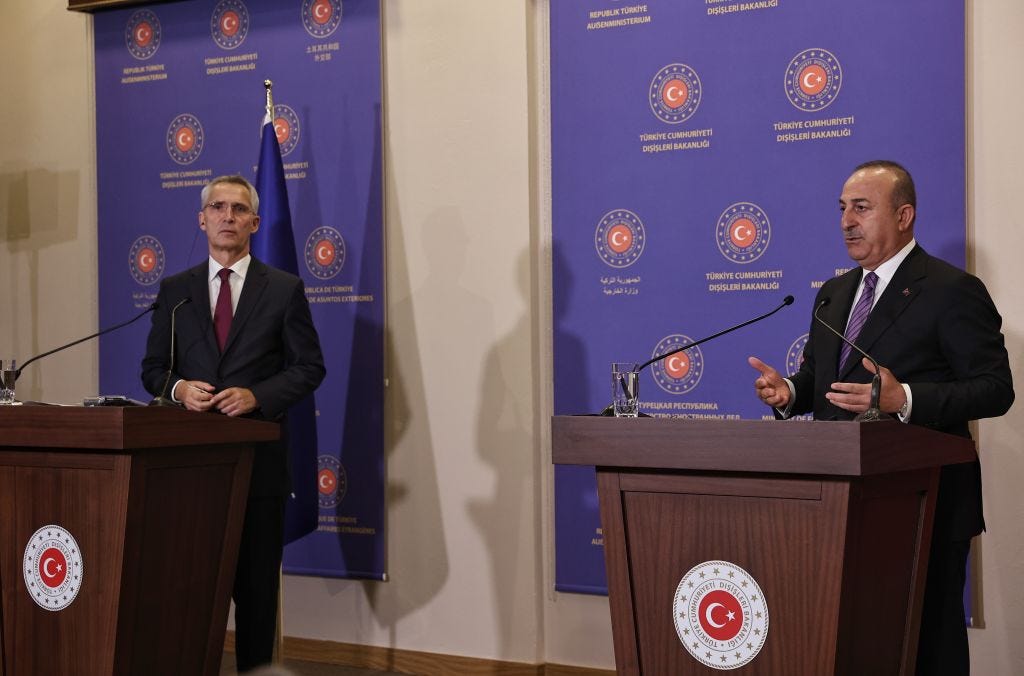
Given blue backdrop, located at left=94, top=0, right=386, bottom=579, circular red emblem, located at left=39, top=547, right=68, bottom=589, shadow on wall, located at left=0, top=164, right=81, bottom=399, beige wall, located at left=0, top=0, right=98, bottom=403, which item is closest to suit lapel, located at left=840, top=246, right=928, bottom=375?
circular red emblem, located at left=39, top=547, right=68, bottom=589

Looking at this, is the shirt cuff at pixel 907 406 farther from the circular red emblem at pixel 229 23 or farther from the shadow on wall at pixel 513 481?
the circular red emblem at pixel 229 23

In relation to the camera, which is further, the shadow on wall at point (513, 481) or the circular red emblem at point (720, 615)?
the shadow on wall at point (513, 481)

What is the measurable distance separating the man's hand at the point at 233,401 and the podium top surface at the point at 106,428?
213mm

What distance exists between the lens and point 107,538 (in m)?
3.07

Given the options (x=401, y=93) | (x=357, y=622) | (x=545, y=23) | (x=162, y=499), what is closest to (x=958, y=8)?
(x=545, y=23)

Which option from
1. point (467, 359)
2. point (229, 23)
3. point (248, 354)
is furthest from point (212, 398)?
point (229, 23)

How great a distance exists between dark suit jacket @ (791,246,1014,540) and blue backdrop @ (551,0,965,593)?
943 millimetres

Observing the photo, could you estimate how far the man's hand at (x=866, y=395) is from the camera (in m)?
2.63

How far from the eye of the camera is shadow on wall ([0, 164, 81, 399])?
18.6ft

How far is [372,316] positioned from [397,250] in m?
0.32

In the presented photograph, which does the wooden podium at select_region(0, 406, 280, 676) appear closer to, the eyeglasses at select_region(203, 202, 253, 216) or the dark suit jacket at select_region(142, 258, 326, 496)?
the dark suit jacket at select_region(142, 258, 326, 496)

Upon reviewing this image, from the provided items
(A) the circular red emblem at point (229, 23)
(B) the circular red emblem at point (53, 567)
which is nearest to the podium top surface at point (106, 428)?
(B) the circular red emblem at point (53, 567)

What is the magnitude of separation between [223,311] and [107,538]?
1121 millimetres

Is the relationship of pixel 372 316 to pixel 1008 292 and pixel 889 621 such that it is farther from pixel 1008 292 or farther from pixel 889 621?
pixel 889 621
